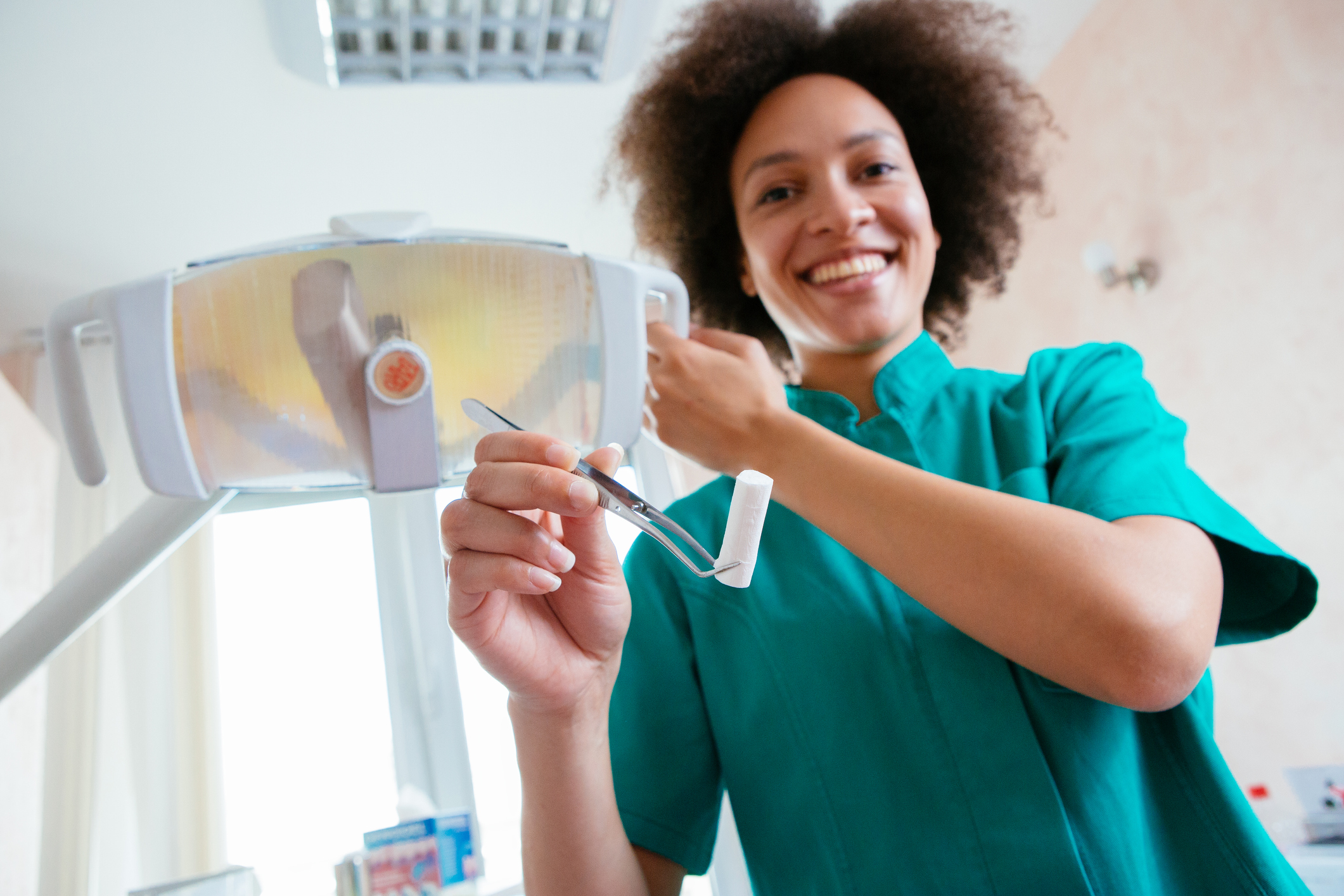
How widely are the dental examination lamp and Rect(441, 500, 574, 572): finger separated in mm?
60

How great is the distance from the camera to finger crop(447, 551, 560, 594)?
17.9 inches

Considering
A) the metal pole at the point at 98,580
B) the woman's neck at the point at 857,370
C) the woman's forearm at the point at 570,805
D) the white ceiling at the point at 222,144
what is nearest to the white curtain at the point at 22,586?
the white ceiling at the point at 222,144

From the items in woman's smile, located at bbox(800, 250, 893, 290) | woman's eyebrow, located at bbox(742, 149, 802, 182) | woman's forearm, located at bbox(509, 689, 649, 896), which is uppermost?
woman's eyebrow, located at bbox(742, 149, 802, 182)

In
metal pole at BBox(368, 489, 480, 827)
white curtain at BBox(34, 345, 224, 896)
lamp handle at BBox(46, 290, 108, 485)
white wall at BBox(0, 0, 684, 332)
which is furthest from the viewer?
metal pole at BBox(368, 489, 480, 827)

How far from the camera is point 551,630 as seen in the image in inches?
21.7

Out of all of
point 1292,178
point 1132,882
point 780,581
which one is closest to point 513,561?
point 780,581

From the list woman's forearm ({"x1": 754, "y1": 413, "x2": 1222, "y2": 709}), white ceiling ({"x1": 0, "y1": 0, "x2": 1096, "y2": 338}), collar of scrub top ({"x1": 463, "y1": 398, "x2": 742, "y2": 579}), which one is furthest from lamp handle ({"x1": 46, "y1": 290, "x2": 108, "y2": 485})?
white ceiling ({"x1": 0, "y1": 0, "x2": 1096, "y2": 338})

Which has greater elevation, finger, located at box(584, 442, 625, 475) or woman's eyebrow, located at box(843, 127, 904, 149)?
woman's eyebrow, located at box(843, 127, 904, 149)

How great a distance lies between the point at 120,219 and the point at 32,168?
0.24 m

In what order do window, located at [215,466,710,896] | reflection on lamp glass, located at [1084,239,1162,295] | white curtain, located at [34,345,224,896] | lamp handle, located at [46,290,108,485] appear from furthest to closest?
window, located at [215,466,710,896] → white curtain, located at [34,345,224,896] → reflection on lamp glass, located at [1084,239,1162,295] → lamp handle, located at [46,290,108,485]

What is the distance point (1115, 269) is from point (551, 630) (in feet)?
6.72

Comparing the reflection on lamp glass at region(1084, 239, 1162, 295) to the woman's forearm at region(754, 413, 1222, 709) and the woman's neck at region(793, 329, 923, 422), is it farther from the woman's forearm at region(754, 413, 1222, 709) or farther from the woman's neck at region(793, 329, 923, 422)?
the woman's forearm at region(754, 413, 1222, 709)

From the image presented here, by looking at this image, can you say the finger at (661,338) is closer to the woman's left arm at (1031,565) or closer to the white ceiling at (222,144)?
the woman's left arm at (1031,565)

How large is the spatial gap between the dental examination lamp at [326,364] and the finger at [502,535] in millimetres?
60
